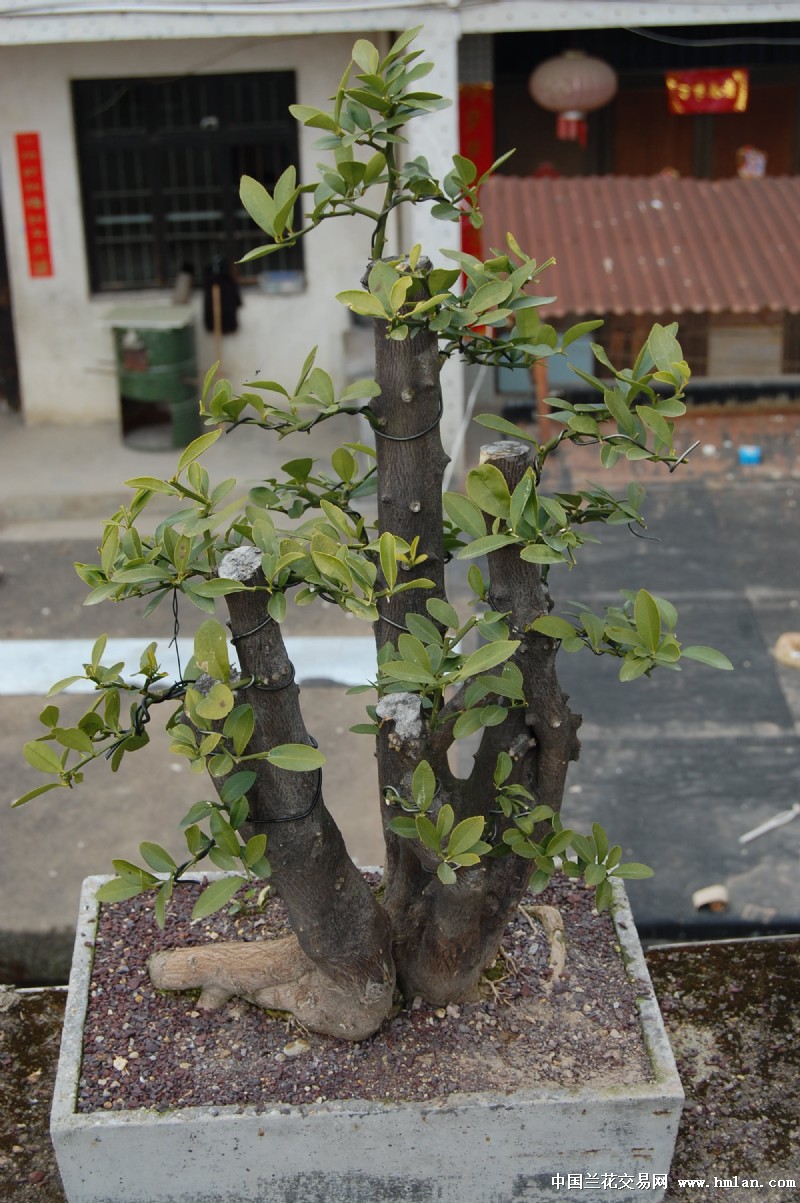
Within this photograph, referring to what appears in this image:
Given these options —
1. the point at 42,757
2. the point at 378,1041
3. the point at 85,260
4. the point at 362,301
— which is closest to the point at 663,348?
the point at 362,301

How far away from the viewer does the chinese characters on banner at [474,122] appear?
31.9ft

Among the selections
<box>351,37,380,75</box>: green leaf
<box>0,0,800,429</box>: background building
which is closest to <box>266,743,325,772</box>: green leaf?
<box>351,37,380,75</box>: green leaf

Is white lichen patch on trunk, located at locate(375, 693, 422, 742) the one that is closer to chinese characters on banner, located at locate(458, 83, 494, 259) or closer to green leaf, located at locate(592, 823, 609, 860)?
green leaf, located at locate(592, 823, 609, 860)

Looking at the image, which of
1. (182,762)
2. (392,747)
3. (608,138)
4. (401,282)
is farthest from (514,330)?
(608,138)

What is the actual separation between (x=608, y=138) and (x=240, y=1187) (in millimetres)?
9704

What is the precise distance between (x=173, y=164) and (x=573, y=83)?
299 centimetres

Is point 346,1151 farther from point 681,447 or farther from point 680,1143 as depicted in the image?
point 681,447

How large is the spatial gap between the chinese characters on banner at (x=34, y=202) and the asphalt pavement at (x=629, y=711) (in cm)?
194

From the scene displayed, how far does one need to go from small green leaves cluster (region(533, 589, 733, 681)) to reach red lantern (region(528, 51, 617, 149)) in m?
7.05

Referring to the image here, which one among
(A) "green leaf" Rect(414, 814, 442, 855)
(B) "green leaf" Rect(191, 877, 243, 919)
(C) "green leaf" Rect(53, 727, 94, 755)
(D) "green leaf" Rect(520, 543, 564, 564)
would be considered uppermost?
(D) "green leaf" Rect(520, 543, 564, 564)

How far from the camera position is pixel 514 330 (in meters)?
3.24

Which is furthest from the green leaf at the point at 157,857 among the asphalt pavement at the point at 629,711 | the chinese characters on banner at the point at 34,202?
the chinese characters on banner at the point at 34,202

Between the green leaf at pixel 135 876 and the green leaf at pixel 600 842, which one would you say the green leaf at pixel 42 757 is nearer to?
the green leaf at pixel 135 876

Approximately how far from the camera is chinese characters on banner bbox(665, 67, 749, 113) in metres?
10.2
